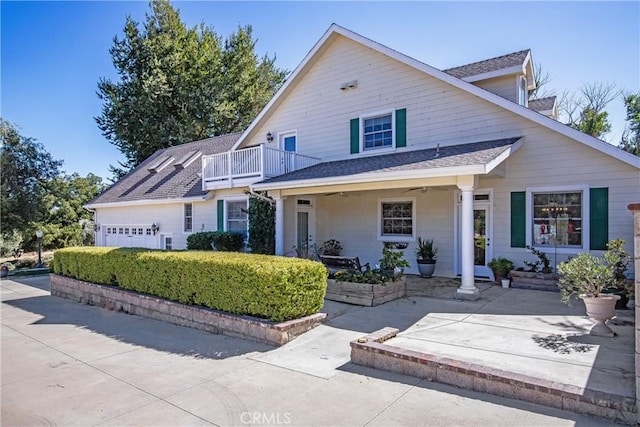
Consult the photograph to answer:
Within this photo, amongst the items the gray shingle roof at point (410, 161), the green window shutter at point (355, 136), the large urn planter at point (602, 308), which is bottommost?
the large urn planter at point (602, 308)

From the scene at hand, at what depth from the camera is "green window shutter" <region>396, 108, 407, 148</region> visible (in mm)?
11500

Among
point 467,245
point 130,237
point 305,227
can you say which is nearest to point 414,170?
point 467,245

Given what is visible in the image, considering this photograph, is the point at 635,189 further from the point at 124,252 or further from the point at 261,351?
the point at 124,252

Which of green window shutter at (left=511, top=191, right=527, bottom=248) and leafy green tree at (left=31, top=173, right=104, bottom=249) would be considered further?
leafy green tree at (left=31, top=173, right=104, bottom=249)

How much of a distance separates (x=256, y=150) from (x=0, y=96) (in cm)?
978

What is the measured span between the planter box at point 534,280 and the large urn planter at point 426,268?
2.16 m

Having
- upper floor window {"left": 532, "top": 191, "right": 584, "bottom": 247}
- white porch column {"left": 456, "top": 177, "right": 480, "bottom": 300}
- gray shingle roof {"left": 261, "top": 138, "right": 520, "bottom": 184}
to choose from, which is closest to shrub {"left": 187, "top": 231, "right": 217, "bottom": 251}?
gray shingle roof {"left": 261, "top": 138, "right": 520, "bottom": 184}

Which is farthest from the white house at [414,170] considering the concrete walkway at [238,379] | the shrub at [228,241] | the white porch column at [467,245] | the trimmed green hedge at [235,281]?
the trimmed green hedge at [235,281]

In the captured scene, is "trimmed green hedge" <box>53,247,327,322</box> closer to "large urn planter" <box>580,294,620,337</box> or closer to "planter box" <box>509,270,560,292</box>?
"large urn planter" <box>580,294,620,337</box>

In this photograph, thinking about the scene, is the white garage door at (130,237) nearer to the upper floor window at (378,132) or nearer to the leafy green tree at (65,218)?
the leafy green tree at (65,218)

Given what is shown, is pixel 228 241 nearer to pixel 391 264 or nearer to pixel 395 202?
pixel 395 202

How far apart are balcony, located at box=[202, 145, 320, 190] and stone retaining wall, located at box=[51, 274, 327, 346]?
17.3 ft

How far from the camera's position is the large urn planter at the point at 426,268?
433 inches

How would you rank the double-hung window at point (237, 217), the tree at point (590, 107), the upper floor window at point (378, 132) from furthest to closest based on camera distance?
1. the tree at point (590, 107)
2. the double-hung window at point (237, 217)
3. the upper floor window at point (378, 132)
